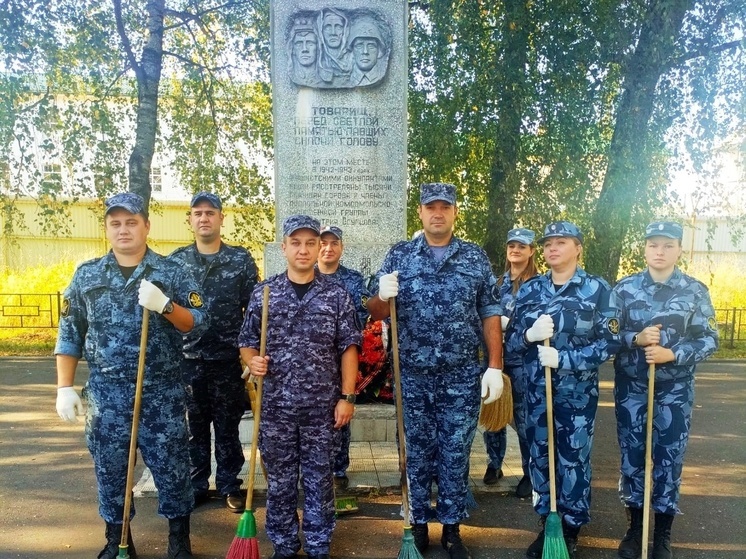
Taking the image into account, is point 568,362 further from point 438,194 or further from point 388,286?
point 438,194

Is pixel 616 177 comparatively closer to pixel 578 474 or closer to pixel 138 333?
pixel 578 474

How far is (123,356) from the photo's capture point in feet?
10.2

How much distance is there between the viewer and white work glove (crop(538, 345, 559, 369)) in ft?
10.3

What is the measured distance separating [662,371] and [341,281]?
2140 mm

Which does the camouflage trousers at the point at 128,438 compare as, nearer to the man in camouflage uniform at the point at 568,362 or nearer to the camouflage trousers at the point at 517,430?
the man in camouflage uniform at the point at 568,362

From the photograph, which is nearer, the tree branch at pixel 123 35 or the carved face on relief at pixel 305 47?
the carved face on relief at pixel 305 47

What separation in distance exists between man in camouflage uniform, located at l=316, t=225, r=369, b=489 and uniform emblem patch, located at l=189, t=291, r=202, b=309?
A: 3.23 feet

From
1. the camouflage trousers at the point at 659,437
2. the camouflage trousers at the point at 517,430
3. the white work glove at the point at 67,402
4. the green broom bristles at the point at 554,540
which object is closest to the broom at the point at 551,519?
the green broom bristles at the point at 554,540

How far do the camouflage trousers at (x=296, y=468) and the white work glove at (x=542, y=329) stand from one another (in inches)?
46.8

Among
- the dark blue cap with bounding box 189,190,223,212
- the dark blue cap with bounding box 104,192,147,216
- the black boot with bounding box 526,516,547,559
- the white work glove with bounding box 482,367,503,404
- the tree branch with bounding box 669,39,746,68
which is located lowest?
the black boot with bounding box 526,516,547,559

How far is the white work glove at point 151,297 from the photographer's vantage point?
2939mm

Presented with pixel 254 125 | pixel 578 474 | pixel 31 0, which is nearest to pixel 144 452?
pixel 578 474

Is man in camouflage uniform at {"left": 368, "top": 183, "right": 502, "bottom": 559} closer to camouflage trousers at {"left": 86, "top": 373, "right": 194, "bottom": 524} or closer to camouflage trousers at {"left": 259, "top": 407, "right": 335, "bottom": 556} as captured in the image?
camouflage trousers at {"left": 259, "top": 407, "right": 335, "bottom": 556}

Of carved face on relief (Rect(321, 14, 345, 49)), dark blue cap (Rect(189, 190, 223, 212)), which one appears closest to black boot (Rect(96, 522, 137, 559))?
dark blue cap (Rect(189, 190, 223, 212))
